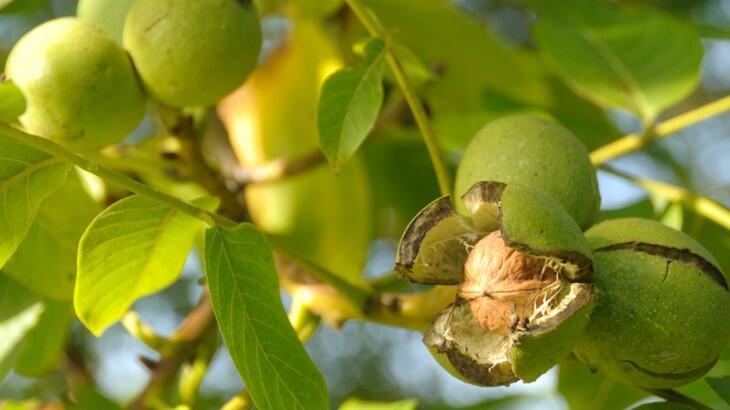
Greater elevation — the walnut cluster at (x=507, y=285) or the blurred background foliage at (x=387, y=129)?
the walnut cluster at (x=507, y=285)

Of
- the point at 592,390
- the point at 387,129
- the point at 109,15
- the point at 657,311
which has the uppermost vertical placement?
the point at 109,15

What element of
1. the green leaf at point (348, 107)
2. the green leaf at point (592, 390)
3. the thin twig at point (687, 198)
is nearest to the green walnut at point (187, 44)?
the green leaf at point (348, 107)

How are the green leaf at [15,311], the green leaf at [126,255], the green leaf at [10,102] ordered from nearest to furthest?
the green leaf at [10,102] < the green leaf at [126,255] < the green leaf at [15,311]

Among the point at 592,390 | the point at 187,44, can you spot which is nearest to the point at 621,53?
the point at 592,390

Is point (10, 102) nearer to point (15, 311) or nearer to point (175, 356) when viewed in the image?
point (15, 311)

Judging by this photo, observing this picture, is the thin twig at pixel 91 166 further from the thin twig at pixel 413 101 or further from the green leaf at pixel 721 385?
the green leaf at pixel 721 385

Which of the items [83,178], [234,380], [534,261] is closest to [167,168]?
[83,178]
